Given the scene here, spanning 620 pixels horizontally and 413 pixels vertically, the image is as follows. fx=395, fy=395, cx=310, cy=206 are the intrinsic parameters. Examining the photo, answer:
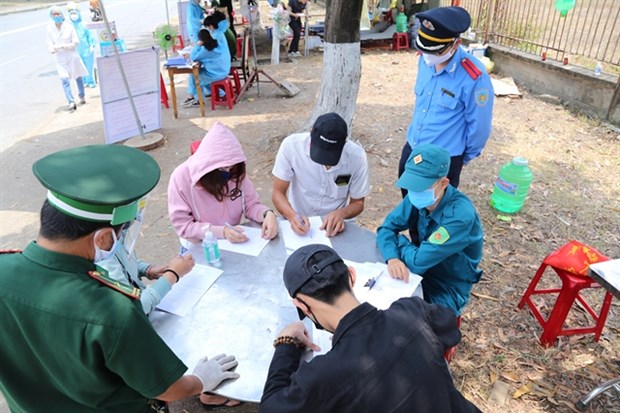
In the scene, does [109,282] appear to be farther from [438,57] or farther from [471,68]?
[471,68]

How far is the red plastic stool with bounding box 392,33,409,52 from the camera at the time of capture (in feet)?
38.2

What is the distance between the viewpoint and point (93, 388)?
124 cm

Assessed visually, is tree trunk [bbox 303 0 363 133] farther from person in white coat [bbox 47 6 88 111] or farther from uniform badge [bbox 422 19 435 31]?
person in white coat [bbox 47 6 88 111]

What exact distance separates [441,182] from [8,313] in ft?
6.43

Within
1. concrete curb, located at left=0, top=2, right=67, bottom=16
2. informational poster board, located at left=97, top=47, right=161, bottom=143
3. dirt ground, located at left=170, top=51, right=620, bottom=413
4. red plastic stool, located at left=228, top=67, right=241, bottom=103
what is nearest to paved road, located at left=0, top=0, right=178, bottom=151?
concrete curb, located at left=0, top=2, right=67, bottom=16

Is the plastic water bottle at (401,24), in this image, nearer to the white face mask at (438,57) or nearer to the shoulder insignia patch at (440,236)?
the white face mask at (438,57)

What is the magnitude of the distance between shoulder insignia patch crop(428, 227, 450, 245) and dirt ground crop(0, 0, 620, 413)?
1119 millimetres

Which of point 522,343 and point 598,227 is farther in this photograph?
point 598,227

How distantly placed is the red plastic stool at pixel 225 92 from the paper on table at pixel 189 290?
6.05 m

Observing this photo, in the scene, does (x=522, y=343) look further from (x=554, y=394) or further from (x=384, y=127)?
(x=384, y=127)

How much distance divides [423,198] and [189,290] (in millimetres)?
1358

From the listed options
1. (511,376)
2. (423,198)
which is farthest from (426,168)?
(511,376)

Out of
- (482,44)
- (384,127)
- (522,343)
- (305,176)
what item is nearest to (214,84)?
(384,127)

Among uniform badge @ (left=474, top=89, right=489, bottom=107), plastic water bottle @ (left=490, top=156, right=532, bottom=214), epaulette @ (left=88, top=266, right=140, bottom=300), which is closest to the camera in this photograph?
epaulette @ (left=88, top=266, right=140, bottom=300)
